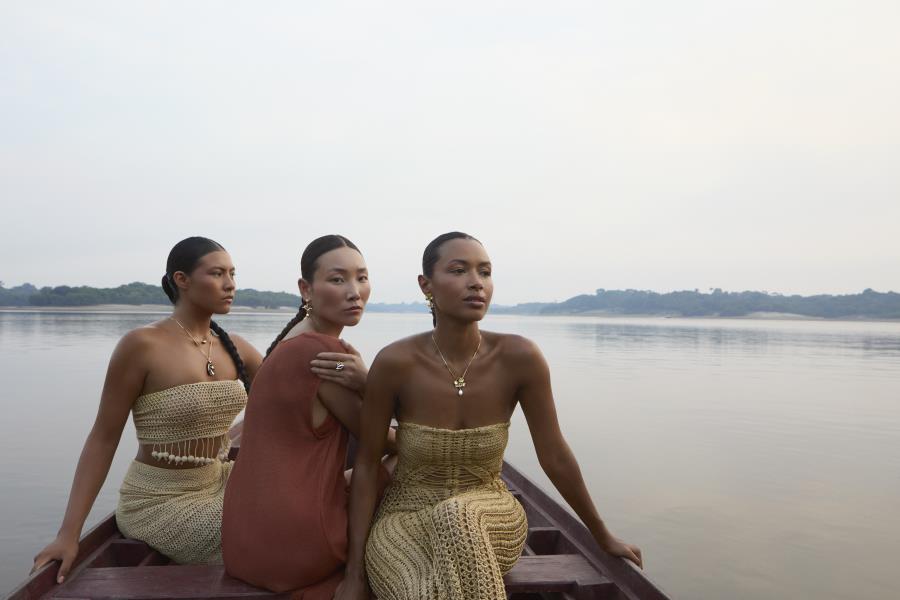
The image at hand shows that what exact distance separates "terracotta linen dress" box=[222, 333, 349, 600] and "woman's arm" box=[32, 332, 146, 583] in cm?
82

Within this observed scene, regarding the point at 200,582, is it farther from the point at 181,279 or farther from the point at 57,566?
the point at 181,279

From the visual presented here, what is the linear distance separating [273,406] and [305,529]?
18.5 inches

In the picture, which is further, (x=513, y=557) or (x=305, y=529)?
(x=513, y=557)

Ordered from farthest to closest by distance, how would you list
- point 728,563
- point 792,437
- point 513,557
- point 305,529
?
point 792,437 → point 728,563 → point 513,557 → point 305,529

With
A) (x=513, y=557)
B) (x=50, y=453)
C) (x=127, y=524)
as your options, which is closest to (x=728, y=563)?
(x=513, y=557)

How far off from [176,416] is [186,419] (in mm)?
52

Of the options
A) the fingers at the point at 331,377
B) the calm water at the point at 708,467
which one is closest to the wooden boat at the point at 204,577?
the fingers at the point at 331,377

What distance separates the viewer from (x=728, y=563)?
6176 millimetres

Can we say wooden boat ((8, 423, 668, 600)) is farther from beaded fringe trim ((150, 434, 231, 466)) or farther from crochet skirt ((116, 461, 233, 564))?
beaded fringe trim ((150, 434, 231, 466))

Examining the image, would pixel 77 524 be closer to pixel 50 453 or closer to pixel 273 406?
pixel 273 406

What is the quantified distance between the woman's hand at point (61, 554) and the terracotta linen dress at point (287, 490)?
801 millimetres

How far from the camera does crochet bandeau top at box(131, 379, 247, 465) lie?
3.18 meters

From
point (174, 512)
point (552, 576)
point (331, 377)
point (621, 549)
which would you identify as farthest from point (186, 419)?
point (621, 549)

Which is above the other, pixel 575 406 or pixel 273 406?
pixel 273 406
